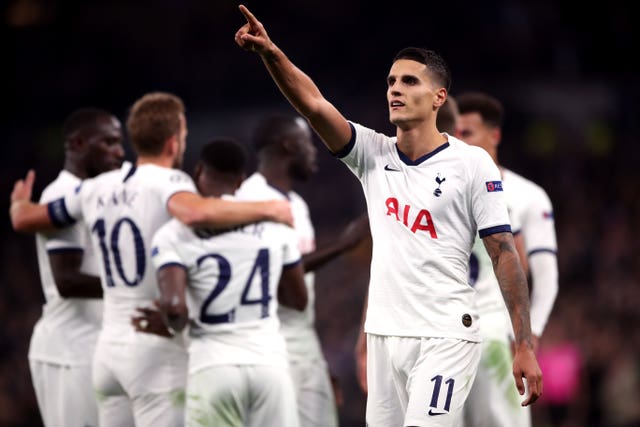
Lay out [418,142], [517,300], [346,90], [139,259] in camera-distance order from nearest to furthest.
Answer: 1. [517,300]
2. [418,142]
3. [139,259]
4. [346,90]

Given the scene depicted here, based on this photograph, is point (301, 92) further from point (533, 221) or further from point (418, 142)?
point (533, 221)

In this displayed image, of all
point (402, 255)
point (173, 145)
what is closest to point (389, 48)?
point (173, 145)

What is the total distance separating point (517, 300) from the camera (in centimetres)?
541

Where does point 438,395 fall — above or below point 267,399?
above

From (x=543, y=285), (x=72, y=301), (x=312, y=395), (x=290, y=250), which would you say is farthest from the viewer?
(x=543, y=285)

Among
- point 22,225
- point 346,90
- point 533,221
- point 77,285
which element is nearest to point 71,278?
point 77,285

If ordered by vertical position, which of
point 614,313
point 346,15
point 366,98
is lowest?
point 614,313

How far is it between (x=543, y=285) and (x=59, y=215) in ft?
10.8

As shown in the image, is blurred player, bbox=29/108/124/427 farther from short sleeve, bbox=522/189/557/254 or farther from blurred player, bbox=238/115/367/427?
short sleeve, bbox=522/189/557/254

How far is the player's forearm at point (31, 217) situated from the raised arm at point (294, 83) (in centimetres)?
234

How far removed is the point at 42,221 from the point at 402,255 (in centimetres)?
269

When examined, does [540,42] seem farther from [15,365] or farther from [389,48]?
[15,365]

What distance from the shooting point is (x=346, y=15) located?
22.3 meters

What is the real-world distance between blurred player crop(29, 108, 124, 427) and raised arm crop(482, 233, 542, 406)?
2804 millimetres
